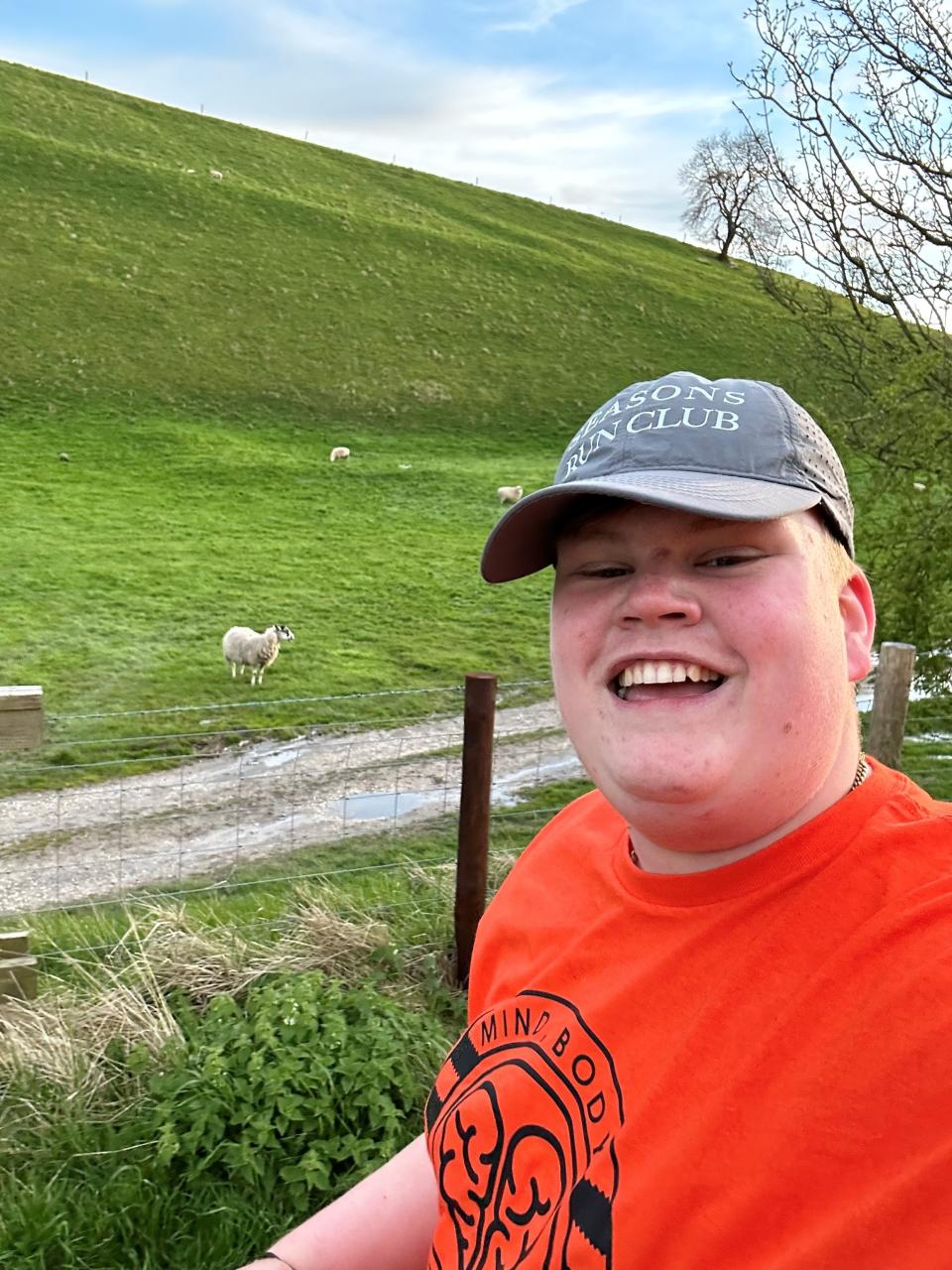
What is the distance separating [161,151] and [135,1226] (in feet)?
158

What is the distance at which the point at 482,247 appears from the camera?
44438mm

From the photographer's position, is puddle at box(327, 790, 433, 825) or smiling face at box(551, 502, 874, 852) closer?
smiling face at box(551, 502, 874, 852)

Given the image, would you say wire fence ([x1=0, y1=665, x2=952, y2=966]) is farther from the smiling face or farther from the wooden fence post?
the smiling face

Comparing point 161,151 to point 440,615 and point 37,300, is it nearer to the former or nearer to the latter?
point 37,300

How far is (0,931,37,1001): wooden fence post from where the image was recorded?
399 cm

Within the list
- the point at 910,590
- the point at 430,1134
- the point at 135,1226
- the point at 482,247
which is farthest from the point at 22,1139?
the point at 482,247

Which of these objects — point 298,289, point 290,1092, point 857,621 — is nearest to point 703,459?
point 857,621

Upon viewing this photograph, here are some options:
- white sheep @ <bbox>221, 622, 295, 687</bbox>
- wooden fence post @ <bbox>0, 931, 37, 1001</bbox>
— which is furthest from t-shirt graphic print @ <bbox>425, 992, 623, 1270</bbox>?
white sheep @ <bbox>221, 622, 295, 687</bbox>

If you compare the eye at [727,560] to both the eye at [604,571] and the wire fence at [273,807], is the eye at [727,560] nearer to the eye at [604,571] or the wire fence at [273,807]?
the eye at [604,571]

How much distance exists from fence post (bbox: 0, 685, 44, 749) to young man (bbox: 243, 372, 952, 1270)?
339cm

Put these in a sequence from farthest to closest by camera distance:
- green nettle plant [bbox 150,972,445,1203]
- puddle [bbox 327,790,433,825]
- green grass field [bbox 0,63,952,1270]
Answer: puddle [bbox 327,790,433,825], green grass field [bbox 0,63,952,1270], green nettle plant [bbox 150,972,445,1203]

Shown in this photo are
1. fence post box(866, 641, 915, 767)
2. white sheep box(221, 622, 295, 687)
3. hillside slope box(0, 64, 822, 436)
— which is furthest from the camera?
hillside slope box(0, 64, 822, 436)

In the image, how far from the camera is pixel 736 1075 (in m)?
1.23

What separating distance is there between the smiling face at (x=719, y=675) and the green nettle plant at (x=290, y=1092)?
232 cm
